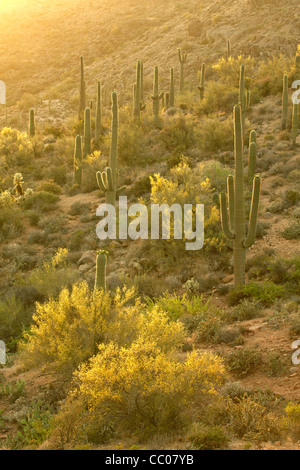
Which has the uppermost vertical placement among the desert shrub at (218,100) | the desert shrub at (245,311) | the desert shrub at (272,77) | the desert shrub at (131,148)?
the desert shrub at (272,77)

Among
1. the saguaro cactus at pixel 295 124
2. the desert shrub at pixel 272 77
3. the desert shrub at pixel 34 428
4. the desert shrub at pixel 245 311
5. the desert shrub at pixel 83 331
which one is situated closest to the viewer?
the desert shrub at pixel 34 428

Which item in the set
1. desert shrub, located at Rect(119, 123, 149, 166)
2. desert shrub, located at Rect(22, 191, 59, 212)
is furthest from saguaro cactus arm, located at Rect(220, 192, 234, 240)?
desert shrub, located at Rect(119, 123, 149, 166)

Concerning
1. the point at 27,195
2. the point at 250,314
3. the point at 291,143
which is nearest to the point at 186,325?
the point at 250,314

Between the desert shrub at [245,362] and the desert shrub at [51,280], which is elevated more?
the desert shrub at [51,280]

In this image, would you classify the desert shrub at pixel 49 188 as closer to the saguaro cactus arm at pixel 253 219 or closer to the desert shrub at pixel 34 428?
the saguaro cactus arm at pixel 253 219

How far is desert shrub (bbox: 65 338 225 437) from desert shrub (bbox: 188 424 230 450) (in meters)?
0.47

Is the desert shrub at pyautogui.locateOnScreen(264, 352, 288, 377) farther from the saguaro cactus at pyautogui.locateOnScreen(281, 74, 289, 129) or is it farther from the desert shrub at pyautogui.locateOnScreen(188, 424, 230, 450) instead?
the saguaro cactus at pyautogui.locateOnScreen(281, 74, 289, 129)

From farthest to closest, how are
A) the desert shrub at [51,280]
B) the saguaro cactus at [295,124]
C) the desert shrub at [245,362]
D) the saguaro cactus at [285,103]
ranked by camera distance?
the saguaro cactus at [285,103] < the saguaro cactus at [295,124] < the desert shrub at [51,280] < the desert shrub at [245,362]

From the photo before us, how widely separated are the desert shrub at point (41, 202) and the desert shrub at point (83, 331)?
11853mm

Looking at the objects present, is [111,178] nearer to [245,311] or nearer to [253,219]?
[253,219]

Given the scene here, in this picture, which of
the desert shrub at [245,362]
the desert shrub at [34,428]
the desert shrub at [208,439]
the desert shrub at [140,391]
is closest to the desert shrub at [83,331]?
the desert shrub at [34,428]

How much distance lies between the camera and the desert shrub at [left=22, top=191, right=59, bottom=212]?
63.7 feet

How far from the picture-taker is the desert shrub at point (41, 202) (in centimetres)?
1942

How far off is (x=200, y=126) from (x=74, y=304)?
18406 mm
